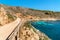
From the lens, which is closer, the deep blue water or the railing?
the railing

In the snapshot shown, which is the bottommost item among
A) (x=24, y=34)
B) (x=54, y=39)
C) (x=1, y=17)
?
(x=54, y=39)

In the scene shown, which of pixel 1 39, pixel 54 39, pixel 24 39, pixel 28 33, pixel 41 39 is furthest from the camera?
pixel 54 39

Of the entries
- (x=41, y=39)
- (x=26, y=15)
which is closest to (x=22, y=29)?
(x=41, y=39)

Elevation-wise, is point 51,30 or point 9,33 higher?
point 9,33

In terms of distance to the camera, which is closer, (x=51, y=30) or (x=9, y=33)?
(x=9, y=33)

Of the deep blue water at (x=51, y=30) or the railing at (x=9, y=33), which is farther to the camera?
the deep blue water at (x=51, y=30)

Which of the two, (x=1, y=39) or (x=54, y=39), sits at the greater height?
(x=1, y=39)

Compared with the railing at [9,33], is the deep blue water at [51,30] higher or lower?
lower

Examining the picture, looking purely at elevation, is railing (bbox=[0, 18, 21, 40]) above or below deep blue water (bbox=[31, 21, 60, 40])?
above

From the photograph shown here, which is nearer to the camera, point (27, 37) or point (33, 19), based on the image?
point (27, 37)

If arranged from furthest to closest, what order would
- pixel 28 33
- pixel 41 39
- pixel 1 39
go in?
pixel 41 39
pixel 28 33
pixel 1 39

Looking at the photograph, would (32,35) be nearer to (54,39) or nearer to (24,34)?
(24,34)
